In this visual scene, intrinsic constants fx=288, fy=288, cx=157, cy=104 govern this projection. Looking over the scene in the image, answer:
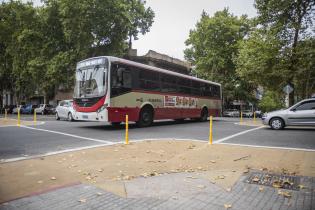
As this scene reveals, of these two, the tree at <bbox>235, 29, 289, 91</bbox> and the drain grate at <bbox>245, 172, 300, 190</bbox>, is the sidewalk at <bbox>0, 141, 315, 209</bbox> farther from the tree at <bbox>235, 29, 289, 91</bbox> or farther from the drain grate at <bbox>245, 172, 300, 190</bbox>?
the tree at <bbox>235, 29, 289, 91</bbox>

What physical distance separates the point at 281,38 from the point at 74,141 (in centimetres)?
1857

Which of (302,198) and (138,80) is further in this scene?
(138,80)

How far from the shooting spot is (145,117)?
15.7 m

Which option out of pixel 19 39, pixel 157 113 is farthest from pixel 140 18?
pixel 157 113

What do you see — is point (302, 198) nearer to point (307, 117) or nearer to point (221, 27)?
point (307, 117)

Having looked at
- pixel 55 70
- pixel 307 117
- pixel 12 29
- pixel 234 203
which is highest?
pixel 12 29

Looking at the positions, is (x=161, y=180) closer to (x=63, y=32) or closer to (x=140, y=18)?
(x=63, y=32)

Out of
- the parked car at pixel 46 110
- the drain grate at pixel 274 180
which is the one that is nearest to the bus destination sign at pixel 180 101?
the drain grate at pixel 274 180

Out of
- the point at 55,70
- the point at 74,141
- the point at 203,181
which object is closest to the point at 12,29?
the point at 55,70

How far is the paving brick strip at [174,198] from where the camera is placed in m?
4.09

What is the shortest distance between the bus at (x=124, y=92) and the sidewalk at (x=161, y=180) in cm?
543

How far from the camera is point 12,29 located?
4159 centimetres

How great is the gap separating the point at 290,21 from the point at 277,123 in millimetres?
10483

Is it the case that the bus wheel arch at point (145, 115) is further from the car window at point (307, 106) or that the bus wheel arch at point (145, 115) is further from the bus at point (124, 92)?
the car window at point (307, 106)
